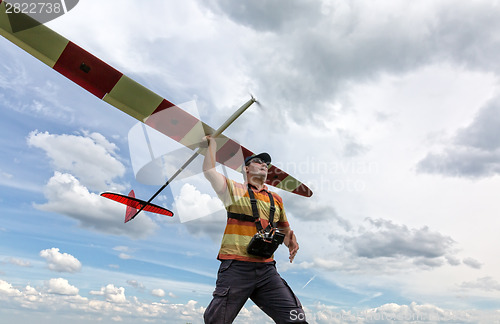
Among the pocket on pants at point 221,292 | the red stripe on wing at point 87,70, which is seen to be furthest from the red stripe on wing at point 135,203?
the pocket on pants at point 221,292

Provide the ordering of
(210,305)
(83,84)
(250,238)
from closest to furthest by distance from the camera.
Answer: (210,305)
(250,238)
(83,84)

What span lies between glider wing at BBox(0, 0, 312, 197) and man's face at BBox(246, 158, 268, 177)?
105 inches

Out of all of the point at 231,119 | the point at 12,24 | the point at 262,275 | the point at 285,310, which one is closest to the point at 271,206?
the point at 262,275

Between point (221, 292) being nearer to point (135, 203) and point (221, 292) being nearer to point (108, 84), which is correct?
point (108, 84)

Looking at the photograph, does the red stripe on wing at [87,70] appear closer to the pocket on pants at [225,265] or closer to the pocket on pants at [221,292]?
the pocket on pants at [225,265]

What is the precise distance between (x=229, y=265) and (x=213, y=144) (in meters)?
1.41

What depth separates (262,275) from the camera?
3848 millimetres

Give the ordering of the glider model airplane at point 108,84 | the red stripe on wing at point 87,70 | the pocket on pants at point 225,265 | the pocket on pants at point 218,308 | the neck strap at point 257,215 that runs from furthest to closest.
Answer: the red stripe on wing at point 87,70 < the glider model airplane at point 108,84 < the neck strap at point 257,215 < the pocket on pants at point 225,265 < the pocket on pants at point 218,308

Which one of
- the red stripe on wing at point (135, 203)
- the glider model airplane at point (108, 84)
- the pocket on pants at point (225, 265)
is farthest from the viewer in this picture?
the red stripe on wing at point (135, 203)

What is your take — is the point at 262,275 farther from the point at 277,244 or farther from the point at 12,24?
the point at 12,24

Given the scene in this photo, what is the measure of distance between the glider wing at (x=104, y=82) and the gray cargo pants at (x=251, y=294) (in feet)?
12.1

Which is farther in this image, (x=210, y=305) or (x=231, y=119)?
(x=231, y=119)

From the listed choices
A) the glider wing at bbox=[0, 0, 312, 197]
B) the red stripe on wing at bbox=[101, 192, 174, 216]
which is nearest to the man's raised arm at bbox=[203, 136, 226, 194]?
the glider wing at bbox=[0, 0, 312, 197]

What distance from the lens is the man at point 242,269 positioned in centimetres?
365
